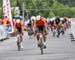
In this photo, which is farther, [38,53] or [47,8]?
[47,8]

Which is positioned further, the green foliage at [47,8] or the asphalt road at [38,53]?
the green foliage at [47,8]

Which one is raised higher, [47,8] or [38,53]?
[38,53]

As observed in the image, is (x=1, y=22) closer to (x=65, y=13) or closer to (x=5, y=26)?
(x=5, y=26)

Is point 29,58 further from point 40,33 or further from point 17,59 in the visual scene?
point 40,33

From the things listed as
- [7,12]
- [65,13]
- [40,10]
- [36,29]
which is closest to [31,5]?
[40,10]

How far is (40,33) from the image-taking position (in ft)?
70.9

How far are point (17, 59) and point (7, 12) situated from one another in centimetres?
2494

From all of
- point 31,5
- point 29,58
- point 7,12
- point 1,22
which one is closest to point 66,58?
point 29,58

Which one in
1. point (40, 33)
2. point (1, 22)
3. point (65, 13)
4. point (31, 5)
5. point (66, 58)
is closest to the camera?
point (66, 58)

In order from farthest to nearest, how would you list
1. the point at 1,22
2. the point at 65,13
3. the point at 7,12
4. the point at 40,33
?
1. the point at 65,13
2. the point at 7,12
3. the point at 1,22
4. the point at 40,33

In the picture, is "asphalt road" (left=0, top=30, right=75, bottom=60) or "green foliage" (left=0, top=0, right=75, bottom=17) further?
"green foliage" (left=0, top=0, right=75, bottom=17)

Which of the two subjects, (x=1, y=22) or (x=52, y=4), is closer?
(x=1, y=22)

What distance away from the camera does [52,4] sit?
6181 inches

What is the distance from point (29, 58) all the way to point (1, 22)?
20910mm
